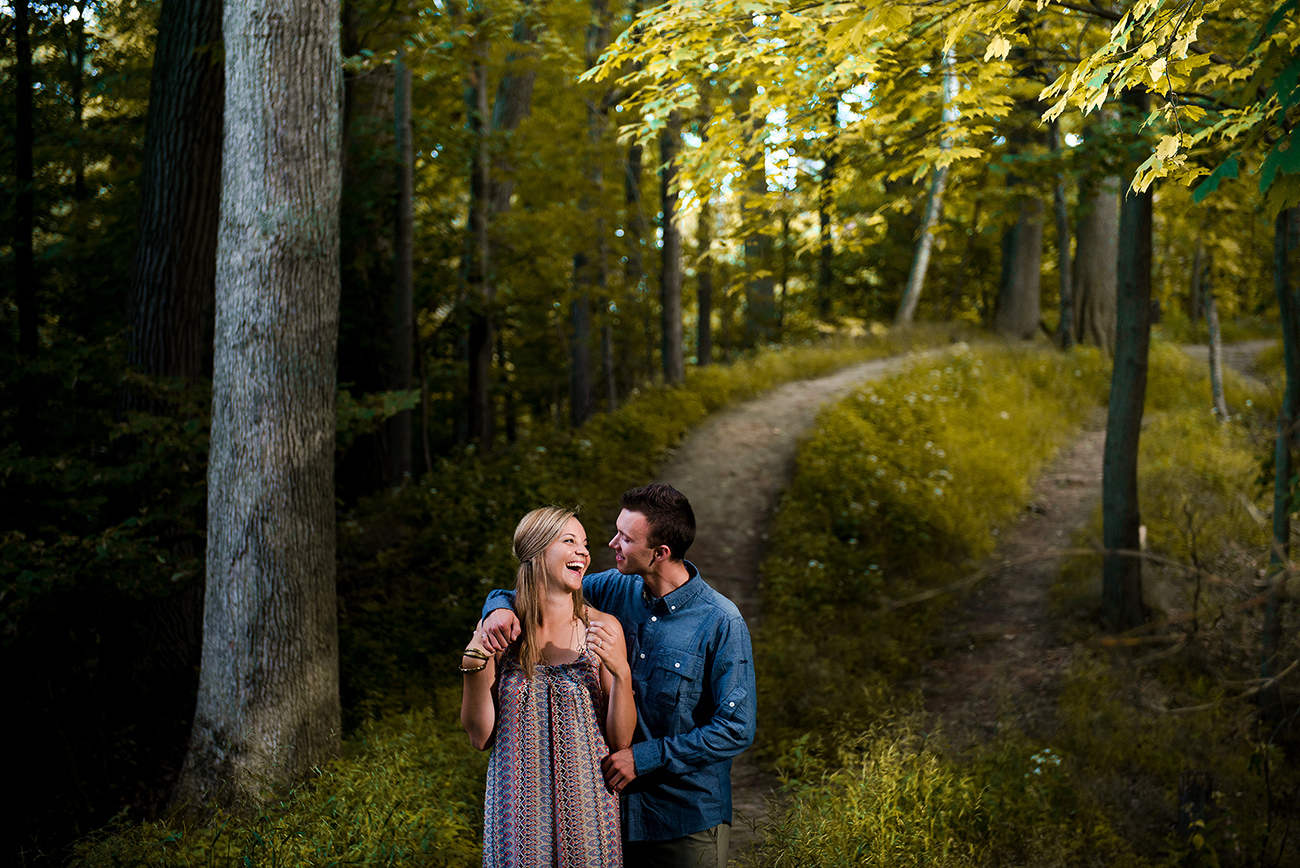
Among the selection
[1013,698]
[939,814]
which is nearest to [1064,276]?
[1013,698]

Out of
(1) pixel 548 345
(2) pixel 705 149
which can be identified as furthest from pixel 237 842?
(1) pixel 548 345

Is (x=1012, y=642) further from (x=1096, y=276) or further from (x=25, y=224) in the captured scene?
(x=1096, y=276)

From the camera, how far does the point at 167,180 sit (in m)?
6.68

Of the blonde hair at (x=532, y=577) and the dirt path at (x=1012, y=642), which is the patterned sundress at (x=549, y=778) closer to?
the blonde hair at (x=532, y=577)

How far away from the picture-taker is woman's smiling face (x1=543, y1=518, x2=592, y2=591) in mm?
2455

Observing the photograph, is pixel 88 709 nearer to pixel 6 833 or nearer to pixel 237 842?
pixel 6 833

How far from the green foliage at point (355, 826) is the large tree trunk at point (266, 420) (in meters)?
0.30

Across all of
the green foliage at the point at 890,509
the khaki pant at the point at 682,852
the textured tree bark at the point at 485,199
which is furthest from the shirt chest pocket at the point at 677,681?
the textured tree bark at the point at 485,199

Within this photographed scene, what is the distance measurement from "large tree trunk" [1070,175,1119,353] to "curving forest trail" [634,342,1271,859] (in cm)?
243

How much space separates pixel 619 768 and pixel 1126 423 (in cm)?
638

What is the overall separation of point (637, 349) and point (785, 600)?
1315 cm

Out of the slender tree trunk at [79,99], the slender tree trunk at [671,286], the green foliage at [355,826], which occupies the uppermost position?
the slender tree trunk at [79,99]

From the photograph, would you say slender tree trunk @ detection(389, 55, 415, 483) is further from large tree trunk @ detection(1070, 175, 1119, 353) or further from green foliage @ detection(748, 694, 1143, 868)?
large tree trunk @ detection(1070, 175, 1119, 353)

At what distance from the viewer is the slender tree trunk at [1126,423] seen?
22.9 feet
